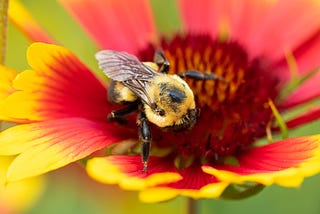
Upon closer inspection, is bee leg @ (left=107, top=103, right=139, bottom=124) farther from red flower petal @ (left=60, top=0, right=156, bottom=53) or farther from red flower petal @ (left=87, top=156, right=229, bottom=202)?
red flower petal @ (left=60, top=0, right=156, bottom=53)

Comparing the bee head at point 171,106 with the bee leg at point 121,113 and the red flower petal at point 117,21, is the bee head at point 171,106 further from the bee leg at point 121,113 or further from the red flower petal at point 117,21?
the red flower petal at point 117,21

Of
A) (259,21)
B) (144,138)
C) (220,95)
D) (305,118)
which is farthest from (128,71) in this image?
(259,21)

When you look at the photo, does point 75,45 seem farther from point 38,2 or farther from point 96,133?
point 96,133

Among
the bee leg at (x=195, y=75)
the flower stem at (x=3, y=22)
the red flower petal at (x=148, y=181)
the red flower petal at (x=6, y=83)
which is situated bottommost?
the red flower petal at (x=148, y=181)

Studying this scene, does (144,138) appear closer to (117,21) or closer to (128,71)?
(128,71)

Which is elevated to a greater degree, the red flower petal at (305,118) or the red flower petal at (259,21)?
the red flower petal at (259,21)

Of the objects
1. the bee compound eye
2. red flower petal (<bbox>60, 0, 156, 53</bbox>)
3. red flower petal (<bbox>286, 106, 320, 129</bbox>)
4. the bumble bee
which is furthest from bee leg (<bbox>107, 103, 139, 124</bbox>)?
red flower petal (<bbox>60, 0, 156, 53</bbox>)

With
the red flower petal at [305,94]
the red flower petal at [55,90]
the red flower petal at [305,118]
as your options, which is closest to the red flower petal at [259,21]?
the red flower petal at [305,94]

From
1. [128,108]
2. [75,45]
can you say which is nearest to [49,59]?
[128,108]
